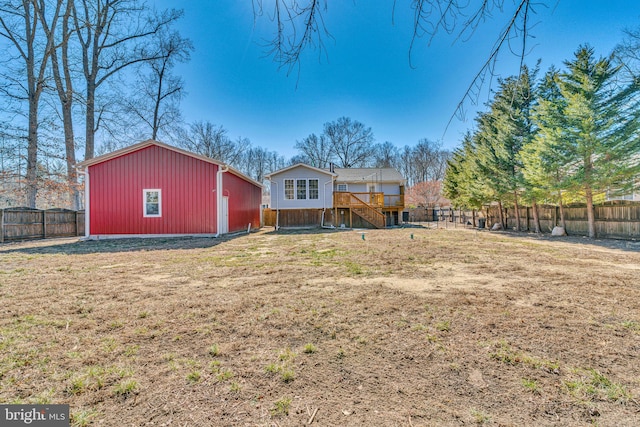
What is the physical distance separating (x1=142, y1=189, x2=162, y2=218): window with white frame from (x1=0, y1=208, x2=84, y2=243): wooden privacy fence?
4895 millimetres

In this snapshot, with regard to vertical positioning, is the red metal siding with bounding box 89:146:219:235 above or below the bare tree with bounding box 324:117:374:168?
below

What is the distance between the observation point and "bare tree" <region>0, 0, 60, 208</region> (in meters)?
13.2

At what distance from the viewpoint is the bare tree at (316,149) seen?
37531 millimetres

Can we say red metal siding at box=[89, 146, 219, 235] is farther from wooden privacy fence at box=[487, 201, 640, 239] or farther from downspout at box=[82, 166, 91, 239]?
wooden privacy fence at box=[487, 201, 640, 239]

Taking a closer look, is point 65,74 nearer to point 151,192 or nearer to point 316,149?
point 151,192

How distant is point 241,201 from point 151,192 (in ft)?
15.7

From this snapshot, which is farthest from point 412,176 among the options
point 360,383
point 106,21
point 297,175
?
point 360,383

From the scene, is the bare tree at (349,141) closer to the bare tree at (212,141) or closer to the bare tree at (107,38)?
the bare tree at (212,141)

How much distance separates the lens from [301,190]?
1750 centimetres

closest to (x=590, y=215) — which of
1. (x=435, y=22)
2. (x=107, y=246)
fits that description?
(x=435, y=22)

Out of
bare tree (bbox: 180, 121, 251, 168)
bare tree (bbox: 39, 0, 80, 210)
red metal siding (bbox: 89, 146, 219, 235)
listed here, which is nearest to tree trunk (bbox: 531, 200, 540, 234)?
red metal siding (bbox: 89, 146, 219, 235)

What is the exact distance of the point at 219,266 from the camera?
610 cm

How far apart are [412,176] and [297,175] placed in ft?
89.4

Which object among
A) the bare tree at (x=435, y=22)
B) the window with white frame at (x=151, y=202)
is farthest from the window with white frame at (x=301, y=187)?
the bare tree at (x=435, y=22)
